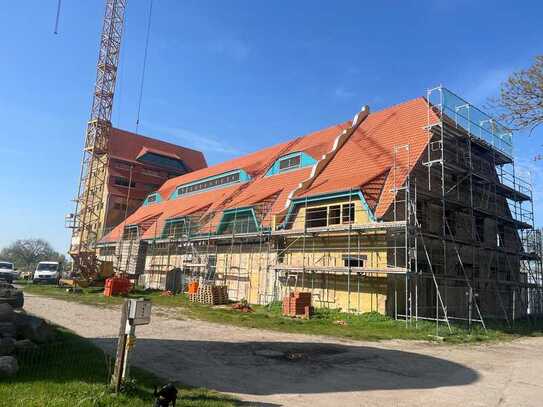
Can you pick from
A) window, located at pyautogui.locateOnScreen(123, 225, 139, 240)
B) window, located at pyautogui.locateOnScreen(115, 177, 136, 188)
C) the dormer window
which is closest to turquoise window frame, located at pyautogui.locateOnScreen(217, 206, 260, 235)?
window, located at pyautogui.locateOnScreen(123, 225, 139, 240)

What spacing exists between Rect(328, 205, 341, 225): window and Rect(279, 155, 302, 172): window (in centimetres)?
715

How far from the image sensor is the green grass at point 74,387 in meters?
5.88

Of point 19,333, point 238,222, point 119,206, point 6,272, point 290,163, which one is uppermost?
point 290,163

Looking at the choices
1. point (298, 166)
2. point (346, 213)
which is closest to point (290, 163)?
point (298, 166)

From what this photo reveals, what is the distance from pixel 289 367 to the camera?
9.62 meters

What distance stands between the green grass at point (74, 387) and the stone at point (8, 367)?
0.11 m

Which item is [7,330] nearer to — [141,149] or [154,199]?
[154,199]

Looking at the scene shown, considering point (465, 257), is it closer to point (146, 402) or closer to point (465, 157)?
point (465, 157)

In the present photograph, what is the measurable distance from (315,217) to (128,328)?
56.2 ft

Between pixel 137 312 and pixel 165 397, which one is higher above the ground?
pixel 137 312

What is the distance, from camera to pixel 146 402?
6129mm

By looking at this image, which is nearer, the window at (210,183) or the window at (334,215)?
the window at (334,215)

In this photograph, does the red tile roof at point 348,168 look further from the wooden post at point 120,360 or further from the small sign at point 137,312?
the wooden post at point 120,360

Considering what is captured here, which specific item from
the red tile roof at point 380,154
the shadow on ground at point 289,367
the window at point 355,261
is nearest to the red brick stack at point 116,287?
the red tile roof at point 380,154
